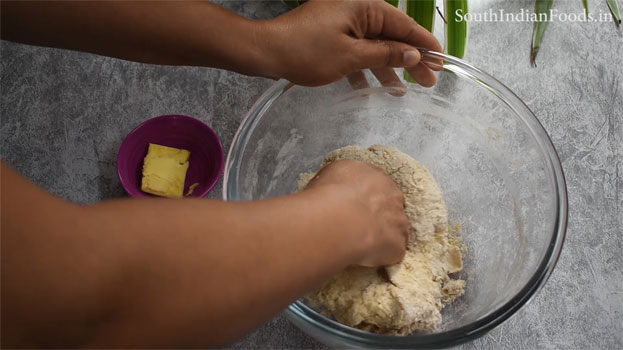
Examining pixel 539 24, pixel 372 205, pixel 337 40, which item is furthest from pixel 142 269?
pixel 539 24

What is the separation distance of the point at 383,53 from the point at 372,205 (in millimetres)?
243

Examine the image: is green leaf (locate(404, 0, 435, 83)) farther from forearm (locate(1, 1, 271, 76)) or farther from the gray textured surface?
forearm (locate(1, 1, 271, 76))

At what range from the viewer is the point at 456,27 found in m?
0.97

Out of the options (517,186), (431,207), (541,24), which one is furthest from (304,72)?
(541,24)

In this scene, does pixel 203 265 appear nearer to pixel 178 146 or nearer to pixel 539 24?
pixel 178 146

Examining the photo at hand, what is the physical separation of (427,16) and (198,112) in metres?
0.49

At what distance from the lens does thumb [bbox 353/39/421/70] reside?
748mm

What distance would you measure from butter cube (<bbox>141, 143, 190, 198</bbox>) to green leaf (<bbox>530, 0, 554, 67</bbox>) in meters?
0.73

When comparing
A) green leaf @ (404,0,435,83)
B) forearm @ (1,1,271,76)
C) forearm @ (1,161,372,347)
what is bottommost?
forearm @ (1,161,372,347)

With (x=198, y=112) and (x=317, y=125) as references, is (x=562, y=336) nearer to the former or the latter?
(x=317, y=125)

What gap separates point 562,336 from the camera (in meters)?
0.87

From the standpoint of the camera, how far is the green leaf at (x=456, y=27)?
0.97 m

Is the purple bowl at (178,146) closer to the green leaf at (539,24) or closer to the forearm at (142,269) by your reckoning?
the forearm at (142,269)

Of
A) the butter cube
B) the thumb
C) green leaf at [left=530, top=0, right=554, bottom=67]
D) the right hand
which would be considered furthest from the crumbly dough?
green leaf at [left=530, top=0, right=554, bottom=67]
